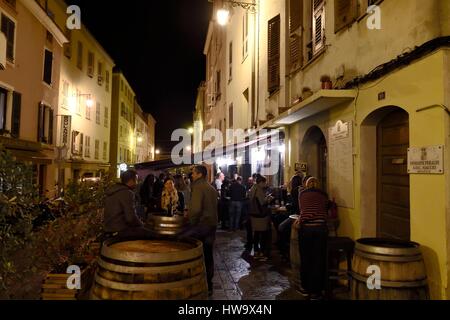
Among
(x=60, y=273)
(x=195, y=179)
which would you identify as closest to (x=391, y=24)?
(x=195, y=179)

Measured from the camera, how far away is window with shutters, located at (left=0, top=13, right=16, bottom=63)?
1516 cm

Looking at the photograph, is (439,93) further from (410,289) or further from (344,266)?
(344,266)

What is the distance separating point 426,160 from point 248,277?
154 inches

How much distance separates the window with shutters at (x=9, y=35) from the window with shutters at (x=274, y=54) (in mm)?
10418

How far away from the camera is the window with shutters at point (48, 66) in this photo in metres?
19.2

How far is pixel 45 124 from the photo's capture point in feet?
62.7

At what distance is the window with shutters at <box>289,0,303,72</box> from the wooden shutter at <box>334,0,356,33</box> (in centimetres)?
241

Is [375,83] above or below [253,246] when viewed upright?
above

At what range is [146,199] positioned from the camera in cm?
1266

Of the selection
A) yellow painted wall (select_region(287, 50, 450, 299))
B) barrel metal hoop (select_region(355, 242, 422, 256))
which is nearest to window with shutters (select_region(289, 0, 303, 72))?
yellow painted wall (select_region(287, 50, 450, 299))

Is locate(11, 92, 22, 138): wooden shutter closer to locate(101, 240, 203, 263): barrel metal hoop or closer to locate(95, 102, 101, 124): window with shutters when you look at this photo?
locate(95, 102, 101, 124): window with shutters

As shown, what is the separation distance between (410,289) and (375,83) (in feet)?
11.5

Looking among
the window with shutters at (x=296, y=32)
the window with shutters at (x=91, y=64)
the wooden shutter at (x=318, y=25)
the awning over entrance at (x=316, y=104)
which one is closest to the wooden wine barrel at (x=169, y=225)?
the awning over entrance at (x=316, y=104)

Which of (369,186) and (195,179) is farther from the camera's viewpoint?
(369,186)
